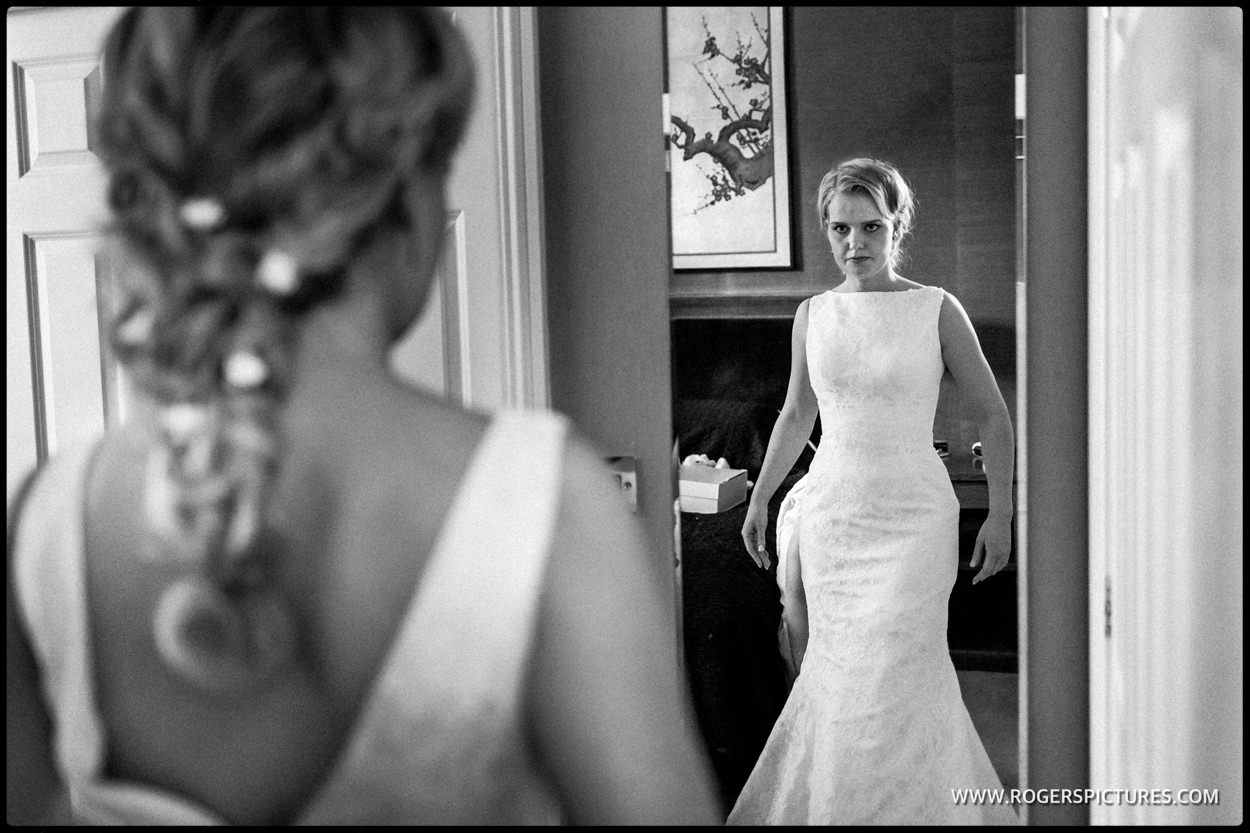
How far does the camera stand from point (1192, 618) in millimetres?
1026

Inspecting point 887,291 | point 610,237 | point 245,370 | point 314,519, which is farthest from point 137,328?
point 887,291

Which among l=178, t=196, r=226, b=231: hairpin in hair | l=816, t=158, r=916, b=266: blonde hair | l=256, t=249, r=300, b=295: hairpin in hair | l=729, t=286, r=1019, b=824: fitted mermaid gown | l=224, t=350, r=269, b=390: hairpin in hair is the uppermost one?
l=816, t=158, r=916, b=266: blonde hair

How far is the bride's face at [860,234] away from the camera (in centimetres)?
160

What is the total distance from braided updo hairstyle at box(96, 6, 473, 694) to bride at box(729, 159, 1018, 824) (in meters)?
0.77

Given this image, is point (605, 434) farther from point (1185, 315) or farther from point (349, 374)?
point (1185, 315)

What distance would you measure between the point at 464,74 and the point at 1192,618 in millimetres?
800

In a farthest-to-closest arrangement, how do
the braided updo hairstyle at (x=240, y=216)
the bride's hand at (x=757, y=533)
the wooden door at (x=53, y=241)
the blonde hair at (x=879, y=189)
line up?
the wooden door at (x=53, y=241) → the bride's hand at (x=757, y=533) → the blonde hair at (x=879, y=189) → the braided updo hairstyle at (x=240, y=216)

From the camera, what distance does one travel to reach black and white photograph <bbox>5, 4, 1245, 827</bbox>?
38.3 inches

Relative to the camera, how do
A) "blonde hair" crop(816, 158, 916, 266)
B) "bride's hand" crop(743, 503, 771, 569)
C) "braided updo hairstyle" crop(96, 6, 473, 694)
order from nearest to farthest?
"braided updo hairstyle" crop(96, 6, 473, 694) < "blonde hair" crop(816, 158, 916, 266) < "bride's hand" crop(743, 503, 771, 569)

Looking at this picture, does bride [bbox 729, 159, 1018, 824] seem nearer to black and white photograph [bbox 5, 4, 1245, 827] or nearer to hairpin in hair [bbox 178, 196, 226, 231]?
black and white photograph [bbox 5, 4, 1245, 827]

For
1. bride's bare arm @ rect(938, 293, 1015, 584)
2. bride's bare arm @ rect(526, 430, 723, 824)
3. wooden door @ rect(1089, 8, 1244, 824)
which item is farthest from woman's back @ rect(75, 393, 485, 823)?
bride's bare arm @ rect(938, 293, 1015, 584)

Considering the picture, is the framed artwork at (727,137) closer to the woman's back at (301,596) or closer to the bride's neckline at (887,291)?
the bride's neckline at (887,291)

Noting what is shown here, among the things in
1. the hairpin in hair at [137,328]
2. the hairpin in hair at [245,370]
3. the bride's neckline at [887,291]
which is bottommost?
the hairpin in hair at [245,370]

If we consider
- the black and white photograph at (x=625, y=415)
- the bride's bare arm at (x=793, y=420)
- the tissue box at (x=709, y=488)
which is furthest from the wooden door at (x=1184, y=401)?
the tissue box at (x=709, y=488)
